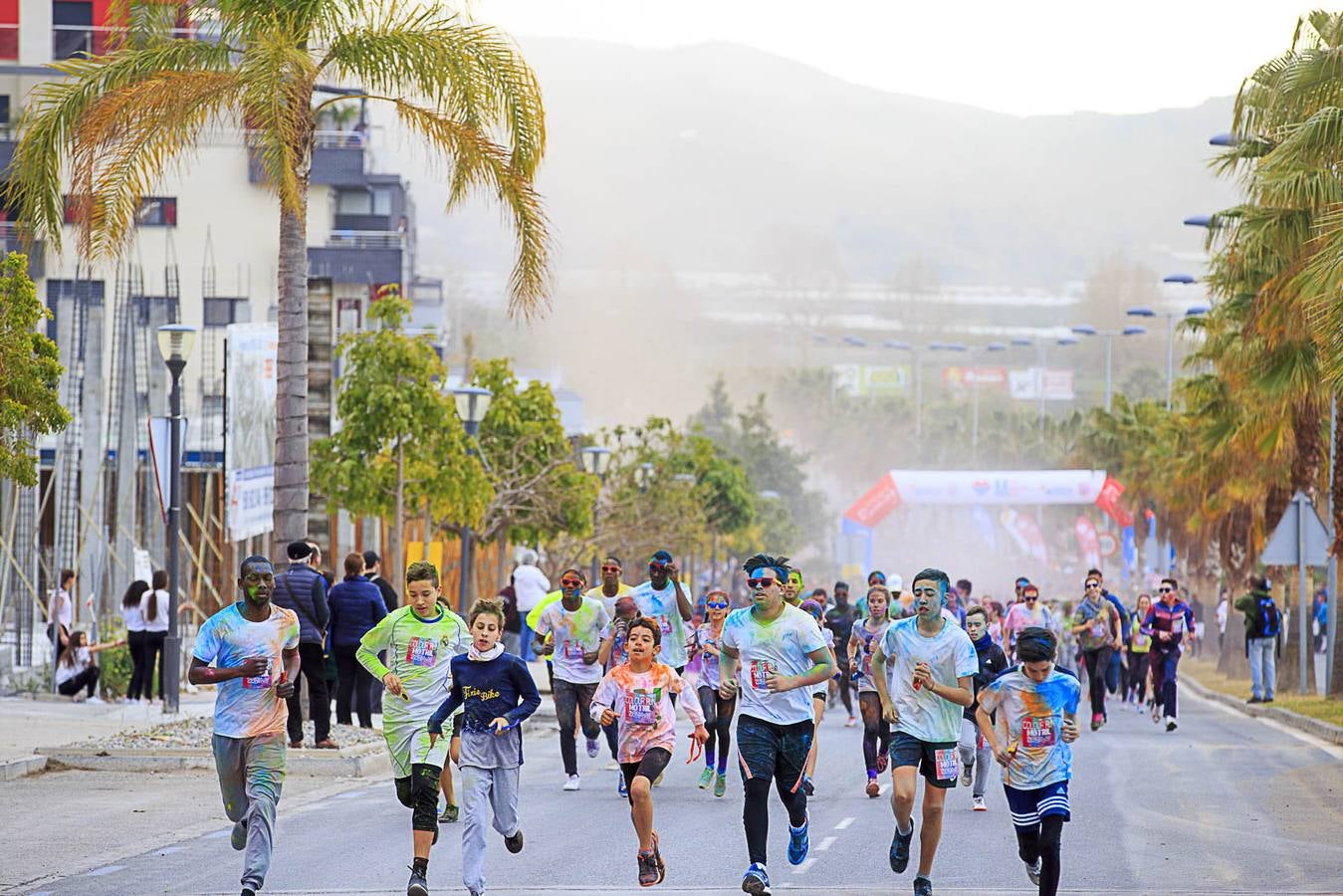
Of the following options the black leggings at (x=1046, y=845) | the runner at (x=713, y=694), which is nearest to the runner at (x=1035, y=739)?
the black leggings at (x=1046, y=845)

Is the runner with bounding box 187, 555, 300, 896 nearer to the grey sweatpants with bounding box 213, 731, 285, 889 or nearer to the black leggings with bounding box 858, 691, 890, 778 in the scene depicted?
the grey sweatpants with bounding box 213, 731, 285, 889

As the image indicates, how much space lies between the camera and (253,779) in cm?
1068

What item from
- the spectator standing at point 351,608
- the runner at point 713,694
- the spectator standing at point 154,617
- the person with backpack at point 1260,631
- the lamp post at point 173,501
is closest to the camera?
the runner at point 713,694

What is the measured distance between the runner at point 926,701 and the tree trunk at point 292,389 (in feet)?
34.0

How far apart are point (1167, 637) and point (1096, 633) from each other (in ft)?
4.03

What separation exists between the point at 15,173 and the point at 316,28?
3358mm

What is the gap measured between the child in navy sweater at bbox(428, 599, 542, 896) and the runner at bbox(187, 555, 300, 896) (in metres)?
0.92

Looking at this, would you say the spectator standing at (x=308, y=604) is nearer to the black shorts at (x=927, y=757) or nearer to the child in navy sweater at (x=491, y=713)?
the child in navy sweater at (x=491, y=713)

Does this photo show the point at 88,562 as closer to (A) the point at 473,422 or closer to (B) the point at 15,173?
(A) the point at 473,422

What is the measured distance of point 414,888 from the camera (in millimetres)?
10469

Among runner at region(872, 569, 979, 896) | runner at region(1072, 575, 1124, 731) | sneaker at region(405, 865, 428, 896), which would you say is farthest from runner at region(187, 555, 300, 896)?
runner at region(1072, 575, 1124, 731)

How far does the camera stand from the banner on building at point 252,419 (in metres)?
26.2

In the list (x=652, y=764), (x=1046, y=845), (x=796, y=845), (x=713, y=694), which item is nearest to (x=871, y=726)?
(x=713, y=694)

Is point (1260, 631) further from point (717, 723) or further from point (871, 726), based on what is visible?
point (717, 723)
